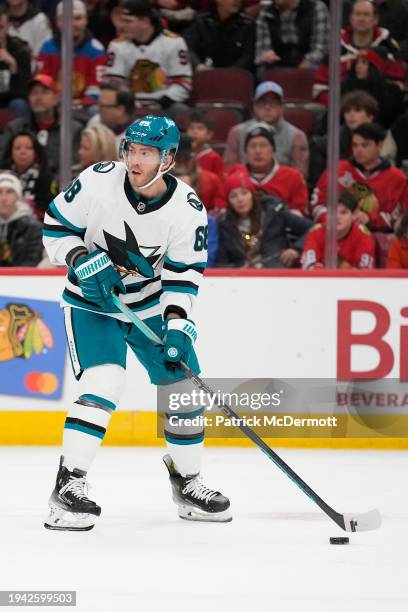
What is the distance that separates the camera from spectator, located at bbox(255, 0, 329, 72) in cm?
655

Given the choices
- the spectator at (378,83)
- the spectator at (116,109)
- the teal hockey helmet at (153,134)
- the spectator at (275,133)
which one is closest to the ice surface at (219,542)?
the teal hockey helmet at (153,134)

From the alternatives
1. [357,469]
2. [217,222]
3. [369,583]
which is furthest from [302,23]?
[369,583]

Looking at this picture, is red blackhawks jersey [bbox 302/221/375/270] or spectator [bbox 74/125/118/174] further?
spectator [bbox 74/125/118/174]

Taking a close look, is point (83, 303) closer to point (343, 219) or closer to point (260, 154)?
point (343, 219)

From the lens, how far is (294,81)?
647 centimetres

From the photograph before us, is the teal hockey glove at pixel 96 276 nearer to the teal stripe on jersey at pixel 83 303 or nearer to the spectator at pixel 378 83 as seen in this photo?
the teal stripe on jersey at pixel 83 303

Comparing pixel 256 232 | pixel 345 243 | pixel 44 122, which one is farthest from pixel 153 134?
pixel 44 122

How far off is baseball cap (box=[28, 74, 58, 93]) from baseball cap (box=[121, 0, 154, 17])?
60 cm

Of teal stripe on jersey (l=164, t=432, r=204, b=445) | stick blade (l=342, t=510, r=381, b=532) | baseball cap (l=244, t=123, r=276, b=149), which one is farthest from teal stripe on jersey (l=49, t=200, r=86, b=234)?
baseball cap (l=244, t=123, r=276, b=149)

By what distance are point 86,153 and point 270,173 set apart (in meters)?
0.83

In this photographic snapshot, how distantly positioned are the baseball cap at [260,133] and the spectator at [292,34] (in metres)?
0.66

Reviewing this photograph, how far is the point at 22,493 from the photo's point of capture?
175 inches

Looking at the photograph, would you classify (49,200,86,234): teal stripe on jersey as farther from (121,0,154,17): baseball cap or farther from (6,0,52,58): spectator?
(121,0,154,17): baseball cap

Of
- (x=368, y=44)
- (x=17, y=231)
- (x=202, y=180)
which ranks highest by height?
(x=368, y=44)
